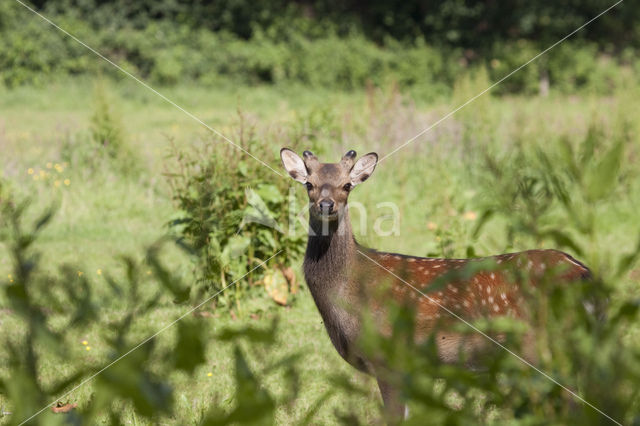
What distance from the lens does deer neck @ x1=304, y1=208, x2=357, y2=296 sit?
15.2ft

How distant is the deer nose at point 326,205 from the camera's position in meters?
4.52

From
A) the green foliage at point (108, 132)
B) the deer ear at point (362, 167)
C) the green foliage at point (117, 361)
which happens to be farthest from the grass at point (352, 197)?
the green foliage at point (117, 361)

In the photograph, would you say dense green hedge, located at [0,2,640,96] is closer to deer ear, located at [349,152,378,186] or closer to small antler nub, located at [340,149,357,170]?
deer ear, located at [349,152,378,186]

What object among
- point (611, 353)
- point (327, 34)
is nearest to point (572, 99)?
point (327, 34)

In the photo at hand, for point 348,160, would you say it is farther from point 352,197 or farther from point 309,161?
point 352,197

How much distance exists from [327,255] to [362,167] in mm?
777

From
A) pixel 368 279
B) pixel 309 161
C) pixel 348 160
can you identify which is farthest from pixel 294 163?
pixel 368 279

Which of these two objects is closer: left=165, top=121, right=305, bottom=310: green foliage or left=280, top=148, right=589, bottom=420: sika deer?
left=280, top=148, right=589, bottom=420: sika deer

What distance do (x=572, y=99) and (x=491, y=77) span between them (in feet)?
8.92

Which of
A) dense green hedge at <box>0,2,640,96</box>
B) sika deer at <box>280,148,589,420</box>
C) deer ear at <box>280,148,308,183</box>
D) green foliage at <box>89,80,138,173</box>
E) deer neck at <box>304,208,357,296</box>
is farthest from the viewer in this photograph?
dense green hedge at <box>0,2,640,96</box>

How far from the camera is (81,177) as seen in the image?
37.8 ft

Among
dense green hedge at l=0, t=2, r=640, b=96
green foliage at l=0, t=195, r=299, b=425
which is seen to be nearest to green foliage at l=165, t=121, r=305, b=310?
green foliage at l=0, t=195, r=299, b=425

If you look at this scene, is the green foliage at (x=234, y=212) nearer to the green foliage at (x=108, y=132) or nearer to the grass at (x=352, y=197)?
the grass at (x=352, y=197)

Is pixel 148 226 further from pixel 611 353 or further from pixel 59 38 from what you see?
pixel 59 38
